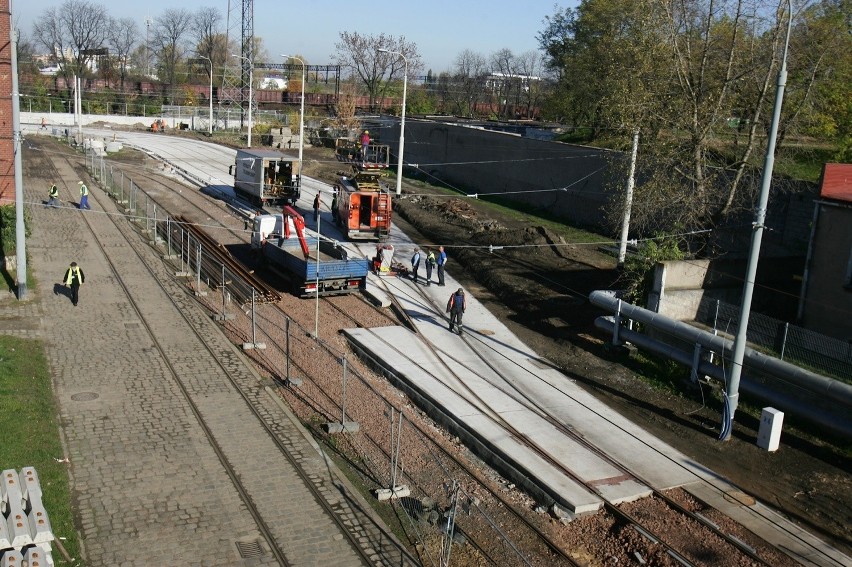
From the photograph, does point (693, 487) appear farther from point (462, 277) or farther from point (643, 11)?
point (643, 11)

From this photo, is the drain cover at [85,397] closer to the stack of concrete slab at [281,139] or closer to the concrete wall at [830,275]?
the concrete wall at [830,275]

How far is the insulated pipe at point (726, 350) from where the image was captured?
53.4 ft

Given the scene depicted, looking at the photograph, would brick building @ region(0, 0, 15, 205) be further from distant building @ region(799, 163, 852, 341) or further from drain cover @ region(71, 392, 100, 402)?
distant building @ region(799, 163, 852, 341)

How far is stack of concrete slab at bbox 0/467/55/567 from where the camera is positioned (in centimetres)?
893

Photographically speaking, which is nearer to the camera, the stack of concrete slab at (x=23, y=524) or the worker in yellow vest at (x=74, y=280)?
the stack of concrete slab at (x=23, y=524)

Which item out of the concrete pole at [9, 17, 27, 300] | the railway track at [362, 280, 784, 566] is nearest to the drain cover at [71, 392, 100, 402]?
the railway track at [362, 280, 784, 566]

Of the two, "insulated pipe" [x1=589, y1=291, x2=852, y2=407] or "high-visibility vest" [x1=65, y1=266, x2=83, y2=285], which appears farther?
"high-visibility vest" [x1=65, y1=266, x2=83, y2=285]

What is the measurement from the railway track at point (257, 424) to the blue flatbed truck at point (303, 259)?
355 cm

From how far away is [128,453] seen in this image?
46.1 feet

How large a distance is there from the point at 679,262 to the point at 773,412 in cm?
656

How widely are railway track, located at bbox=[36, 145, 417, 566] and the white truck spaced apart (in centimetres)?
1121

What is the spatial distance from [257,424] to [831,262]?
51.3 ft

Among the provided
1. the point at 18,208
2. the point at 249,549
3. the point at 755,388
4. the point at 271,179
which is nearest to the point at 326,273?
the point at 18,208

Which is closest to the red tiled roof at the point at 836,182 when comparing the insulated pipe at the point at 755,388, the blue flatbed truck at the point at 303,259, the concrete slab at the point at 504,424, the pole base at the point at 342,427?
the insulated pipe at the point at 755,388
